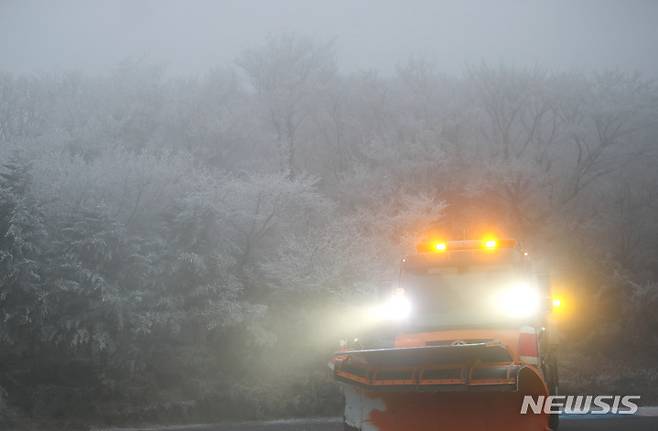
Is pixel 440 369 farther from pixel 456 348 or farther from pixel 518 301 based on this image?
pixel 518 301

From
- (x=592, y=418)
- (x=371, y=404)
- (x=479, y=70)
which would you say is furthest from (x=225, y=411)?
(x=479, y=70)

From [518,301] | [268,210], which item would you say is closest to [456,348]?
[518,301]

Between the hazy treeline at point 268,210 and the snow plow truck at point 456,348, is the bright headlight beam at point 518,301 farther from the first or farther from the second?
the hazy treeline at point 268,210

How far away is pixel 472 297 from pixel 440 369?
7.85 feet

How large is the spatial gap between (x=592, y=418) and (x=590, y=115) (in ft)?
108

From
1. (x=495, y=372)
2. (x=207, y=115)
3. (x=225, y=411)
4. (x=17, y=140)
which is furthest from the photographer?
(x=207, y=115)

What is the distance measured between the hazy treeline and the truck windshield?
454 inches

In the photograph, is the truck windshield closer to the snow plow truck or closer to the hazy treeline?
the snow plow truck

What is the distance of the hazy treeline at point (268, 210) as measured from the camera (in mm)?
20859

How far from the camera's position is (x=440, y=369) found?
7.73 meters

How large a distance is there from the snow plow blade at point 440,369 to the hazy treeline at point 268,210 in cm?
1309

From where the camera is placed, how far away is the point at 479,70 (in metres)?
48.3

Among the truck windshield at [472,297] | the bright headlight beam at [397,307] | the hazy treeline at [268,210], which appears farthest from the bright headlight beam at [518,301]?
the hazy treeline at [268,210]

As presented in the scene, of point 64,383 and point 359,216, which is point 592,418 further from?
point 359,216
